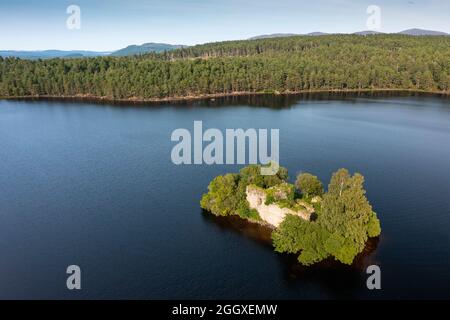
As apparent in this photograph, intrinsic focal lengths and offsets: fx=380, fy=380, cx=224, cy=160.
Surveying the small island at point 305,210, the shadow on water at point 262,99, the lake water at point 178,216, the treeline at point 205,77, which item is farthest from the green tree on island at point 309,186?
the treeline at point 205,77

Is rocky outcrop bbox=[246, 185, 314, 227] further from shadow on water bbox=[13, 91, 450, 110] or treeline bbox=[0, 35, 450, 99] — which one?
treeline bbox=[0, 35, 450, 99]

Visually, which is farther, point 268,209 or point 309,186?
point 309,186

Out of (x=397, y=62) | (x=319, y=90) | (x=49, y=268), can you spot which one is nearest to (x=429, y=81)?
(x=397, y=62)

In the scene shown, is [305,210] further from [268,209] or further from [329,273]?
[329,273]

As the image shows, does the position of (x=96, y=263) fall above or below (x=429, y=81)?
below

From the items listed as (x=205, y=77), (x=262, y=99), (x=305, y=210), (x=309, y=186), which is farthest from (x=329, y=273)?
(x=205, y=77)
